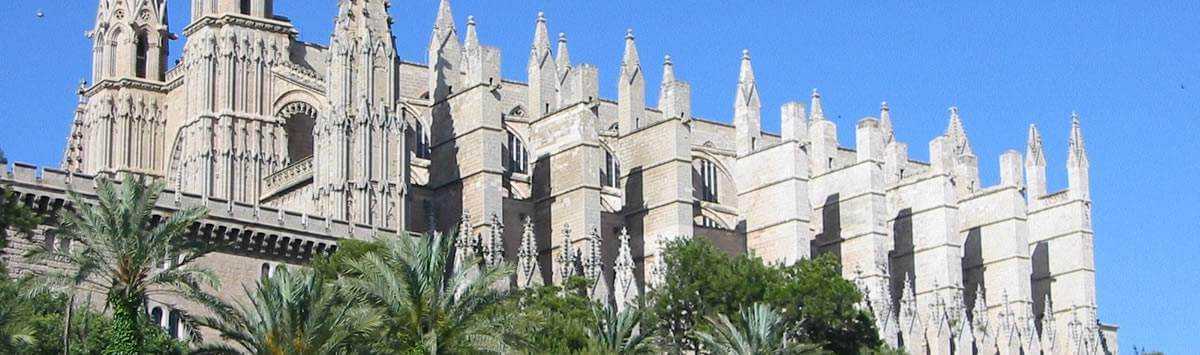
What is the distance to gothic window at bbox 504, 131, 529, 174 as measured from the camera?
2879 inches

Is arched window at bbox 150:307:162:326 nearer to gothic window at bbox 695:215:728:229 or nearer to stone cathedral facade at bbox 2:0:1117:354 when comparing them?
stone cathedral facade at bbox 2:0:1117:354

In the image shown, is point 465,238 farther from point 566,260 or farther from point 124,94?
point 124,94

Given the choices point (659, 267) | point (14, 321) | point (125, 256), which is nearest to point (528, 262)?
point (659, 267)

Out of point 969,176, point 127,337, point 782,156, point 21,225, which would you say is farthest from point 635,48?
point 127,337

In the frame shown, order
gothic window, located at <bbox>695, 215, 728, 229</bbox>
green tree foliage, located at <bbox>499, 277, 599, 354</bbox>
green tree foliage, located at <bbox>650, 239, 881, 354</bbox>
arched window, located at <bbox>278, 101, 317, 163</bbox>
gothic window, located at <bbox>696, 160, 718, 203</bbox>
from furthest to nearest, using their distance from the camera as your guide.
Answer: gothic window, located at <bbox>696, 160, 718, 203</bbox> → gothic window, located at <bbox>695, 215, 728, 229</bbox> → arched window, located at <bbox>278, 101, 317, 163</bbox> → green tree foliage, located at <bbox>650, 239, 881, 354</bbox> → green tree foliage, located at <bbox>499, 277, 599, 354</bbox>

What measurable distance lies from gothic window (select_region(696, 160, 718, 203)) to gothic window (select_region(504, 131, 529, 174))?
6857 mm

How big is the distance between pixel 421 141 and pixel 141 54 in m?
8.50

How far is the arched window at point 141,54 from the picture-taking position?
68.7 metres

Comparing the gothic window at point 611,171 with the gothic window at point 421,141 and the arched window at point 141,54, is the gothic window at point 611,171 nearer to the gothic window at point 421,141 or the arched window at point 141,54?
the gothic window at point 421,141

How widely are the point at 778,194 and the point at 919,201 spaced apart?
27.1 feet

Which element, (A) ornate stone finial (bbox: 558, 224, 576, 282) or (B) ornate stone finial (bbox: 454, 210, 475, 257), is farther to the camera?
(A) ornate stone finial (bbox: 558, 224, 576, 282)

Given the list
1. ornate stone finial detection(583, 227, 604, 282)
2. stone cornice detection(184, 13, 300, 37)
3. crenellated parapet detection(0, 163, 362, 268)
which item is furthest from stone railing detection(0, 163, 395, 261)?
stone cornice detection(184, 13, 300, 37)

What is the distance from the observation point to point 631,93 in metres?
75.4

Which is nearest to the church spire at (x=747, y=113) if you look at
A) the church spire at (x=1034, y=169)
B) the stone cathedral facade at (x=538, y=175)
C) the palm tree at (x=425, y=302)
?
the stone cathedral facade at (x=538, y=175)
